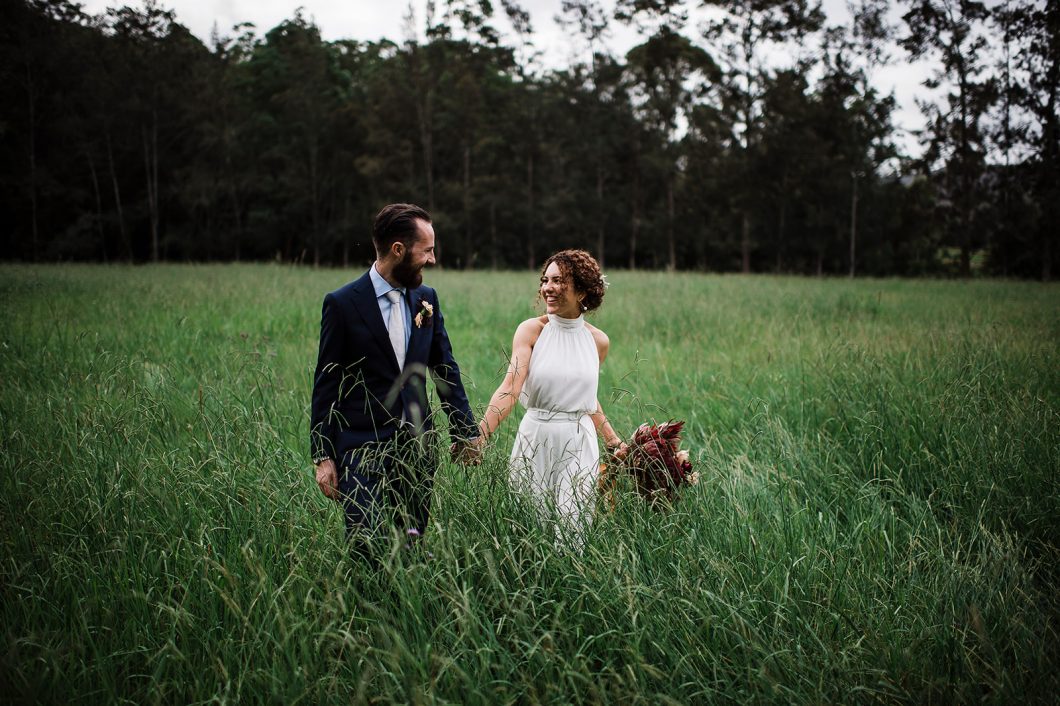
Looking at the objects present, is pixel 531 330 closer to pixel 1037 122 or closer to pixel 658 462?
pixel 658 462

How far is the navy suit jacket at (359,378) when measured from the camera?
2520 millimetres

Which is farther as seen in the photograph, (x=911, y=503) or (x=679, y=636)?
(x=911, y=503)

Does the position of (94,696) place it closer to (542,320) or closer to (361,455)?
(361,455)

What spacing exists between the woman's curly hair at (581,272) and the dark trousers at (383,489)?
112cm

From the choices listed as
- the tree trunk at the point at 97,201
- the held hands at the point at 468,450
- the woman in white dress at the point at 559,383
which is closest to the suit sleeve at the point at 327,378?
the held hands at the point at 468,450

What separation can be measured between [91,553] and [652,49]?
118 ft

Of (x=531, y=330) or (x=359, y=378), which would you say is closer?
(x=359, y=378)

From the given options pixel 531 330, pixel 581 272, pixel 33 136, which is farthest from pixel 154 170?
pixel 581 272

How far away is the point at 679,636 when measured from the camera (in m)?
2.11

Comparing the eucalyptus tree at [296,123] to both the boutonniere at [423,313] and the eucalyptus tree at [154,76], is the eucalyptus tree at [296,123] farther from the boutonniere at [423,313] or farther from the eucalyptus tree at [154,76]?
the boutonniere at [423,313]

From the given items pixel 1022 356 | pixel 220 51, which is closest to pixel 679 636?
pixel 1022 356

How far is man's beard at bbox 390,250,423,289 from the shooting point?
2.55m

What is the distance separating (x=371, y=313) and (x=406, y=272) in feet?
0.75

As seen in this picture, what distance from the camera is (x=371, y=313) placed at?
254 centimetres
